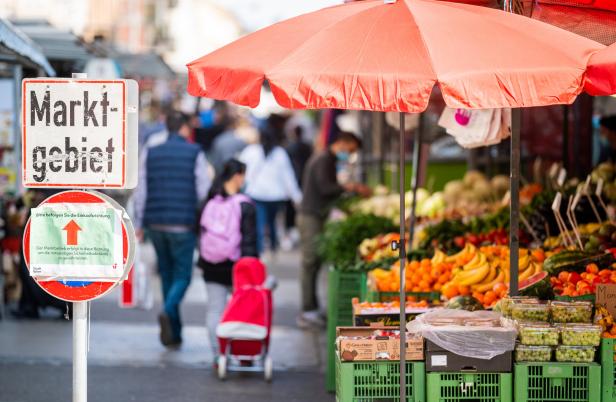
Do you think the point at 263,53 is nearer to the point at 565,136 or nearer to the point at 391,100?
the point at 391,100

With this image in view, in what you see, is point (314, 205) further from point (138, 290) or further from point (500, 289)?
point (500, 289)

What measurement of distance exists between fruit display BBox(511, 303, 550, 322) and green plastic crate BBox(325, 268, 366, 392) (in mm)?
2231

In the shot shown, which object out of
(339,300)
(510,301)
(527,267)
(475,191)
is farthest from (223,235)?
(475,191)

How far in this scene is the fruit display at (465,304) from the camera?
6898 mm

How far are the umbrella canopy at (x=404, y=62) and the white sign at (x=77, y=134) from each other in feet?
1.65

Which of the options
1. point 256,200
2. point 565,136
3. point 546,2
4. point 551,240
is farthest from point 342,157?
point 546,2

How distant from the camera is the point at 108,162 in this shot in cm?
536

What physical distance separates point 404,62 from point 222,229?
4.16 m

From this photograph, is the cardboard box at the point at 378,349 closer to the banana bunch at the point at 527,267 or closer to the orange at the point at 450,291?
the orange at the point at 450,291

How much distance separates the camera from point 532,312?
6.14 m

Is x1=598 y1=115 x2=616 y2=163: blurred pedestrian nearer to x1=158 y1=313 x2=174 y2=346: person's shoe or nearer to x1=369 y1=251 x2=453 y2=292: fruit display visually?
x1=369 y1=251 x2=453 y2=292: fruit display

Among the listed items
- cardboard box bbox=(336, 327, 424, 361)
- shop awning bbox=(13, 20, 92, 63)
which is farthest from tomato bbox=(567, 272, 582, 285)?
shop awning bbox=(13, 20, 92, 63)

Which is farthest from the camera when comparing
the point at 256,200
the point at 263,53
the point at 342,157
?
the point at 342,157

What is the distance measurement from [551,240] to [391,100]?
158 inches
